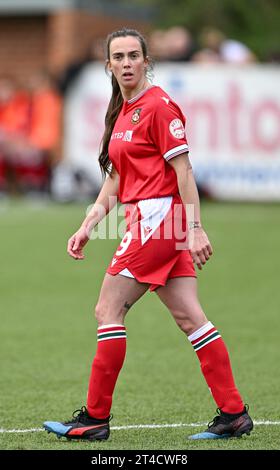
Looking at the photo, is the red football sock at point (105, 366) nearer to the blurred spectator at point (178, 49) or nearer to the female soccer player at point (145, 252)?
the female soccer player at point (145, 252)

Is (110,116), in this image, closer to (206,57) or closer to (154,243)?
(154,243)

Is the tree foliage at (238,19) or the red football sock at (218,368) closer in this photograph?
the red football sock at (218,368)

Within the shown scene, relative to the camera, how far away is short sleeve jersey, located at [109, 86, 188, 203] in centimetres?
629

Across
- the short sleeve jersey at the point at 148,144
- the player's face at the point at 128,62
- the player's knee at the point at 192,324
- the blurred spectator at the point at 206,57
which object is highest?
the blurred spectator at the point at 206,57

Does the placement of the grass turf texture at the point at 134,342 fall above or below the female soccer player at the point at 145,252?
below

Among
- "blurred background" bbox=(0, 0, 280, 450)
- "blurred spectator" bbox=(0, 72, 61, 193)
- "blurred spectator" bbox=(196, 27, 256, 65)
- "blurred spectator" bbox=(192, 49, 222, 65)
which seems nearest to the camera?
"blurred background" bbox=(0, 0, 280, 450)

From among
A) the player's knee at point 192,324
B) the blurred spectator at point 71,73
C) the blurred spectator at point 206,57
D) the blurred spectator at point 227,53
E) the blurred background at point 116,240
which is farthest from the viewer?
the blurred spectator at point 71,73

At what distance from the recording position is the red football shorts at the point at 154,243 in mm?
6391

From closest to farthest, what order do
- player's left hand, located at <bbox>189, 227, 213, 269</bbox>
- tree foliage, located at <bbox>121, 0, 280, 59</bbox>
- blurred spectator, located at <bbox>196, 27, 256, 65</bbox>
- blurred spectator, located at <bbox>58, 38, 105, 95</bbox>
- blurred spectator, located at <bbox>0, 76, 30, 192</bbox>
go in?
player's left hand, located at <bbox>189, 227, 213, 269</bbox>
blurred spectator, located at <bbox>196, 27, 256, 65</bbox>
blurred spectator, located at <bbox>58, 38, 105, 95</bbox>
blurred spectator, located at <bbox>0, 76, 30, 192</bbox>
tree foliage, located at <bbox>121, 0, 280, 59</bbox>

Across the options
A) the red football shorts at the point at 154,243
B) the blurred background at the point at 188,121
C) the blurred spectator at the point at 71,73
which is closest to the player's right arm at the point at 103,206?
the red football shorts at the point at 154,243

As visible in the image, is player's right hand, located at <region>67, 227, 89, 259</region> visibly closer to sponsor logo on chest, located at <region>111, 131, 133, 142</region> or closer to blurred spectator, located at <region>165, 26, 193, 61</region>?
sponsor logo on chest, located at <region>111, 131, 133, 142</region>

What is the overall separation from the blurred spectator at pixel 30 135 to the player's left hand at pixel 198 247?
15.2m

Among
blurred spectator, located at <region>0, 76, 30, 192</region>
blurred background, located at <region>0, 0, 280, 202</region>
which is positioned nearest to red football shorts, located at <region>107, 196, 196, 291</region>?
blurred background, located at <region>0, 0, 280, 202</region>

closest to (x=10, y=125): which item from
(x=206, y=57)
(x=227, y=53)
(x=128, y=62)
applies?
(x=206, y=57)
